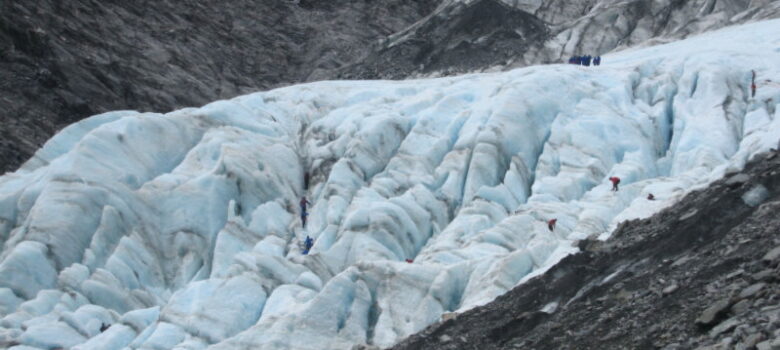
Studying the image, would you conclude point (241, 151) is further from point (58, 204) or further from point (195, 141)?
point (58, 204)

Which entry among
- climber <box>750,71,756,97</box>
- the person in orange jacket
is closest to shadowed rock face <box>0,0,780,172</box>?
climber <box>750,71,756,97</box>

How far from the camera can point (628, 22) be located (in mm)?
53344

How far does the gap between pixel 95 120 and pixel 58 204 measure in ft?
20.0

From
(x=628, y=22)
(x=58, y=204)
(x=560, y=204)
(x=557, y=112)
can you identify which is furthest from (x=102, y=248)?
(x=628, y=22)

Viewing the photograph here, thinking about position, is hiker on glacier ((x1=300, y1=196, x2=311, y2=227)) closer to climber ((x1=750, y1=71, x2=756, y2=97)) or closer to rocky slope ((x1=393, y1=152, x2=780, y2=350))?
rocky slope ((x1=393, y1=152, x2=780, y2=350))

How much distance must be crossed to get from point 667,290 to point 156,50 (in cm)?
3678

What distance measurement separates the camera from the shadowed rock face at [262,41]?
45.5 m

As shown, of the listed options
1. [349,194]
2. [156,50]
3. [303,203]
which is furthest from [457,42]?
[303,203]

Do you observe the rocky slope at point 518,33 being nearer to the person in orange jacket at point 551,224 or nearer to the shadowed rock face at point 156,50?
the shadowed rock face at point 156,50

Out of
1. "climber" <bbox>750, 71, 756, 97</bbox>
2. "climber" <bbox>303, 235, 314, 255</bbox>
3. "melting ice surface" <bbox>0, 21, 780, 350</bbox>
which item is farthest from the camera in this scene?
"climber" <bbox>750, 71, 756, 97</bbox>

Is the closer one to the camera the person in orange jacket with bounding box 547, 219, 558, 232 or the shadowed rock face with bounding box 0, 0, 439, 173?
the person in orange jacket with bounding box 547, 219, 558, 232

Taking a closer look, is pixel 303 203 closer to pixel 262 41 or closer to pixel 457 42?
pixel 457 42

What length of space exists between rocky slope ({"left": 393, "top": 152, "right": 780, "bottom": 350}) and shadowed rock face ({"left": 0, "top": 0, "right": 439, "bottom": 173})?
67.9 ft

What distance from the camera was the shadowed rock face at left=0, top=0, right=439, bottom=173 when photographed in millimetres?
43656
